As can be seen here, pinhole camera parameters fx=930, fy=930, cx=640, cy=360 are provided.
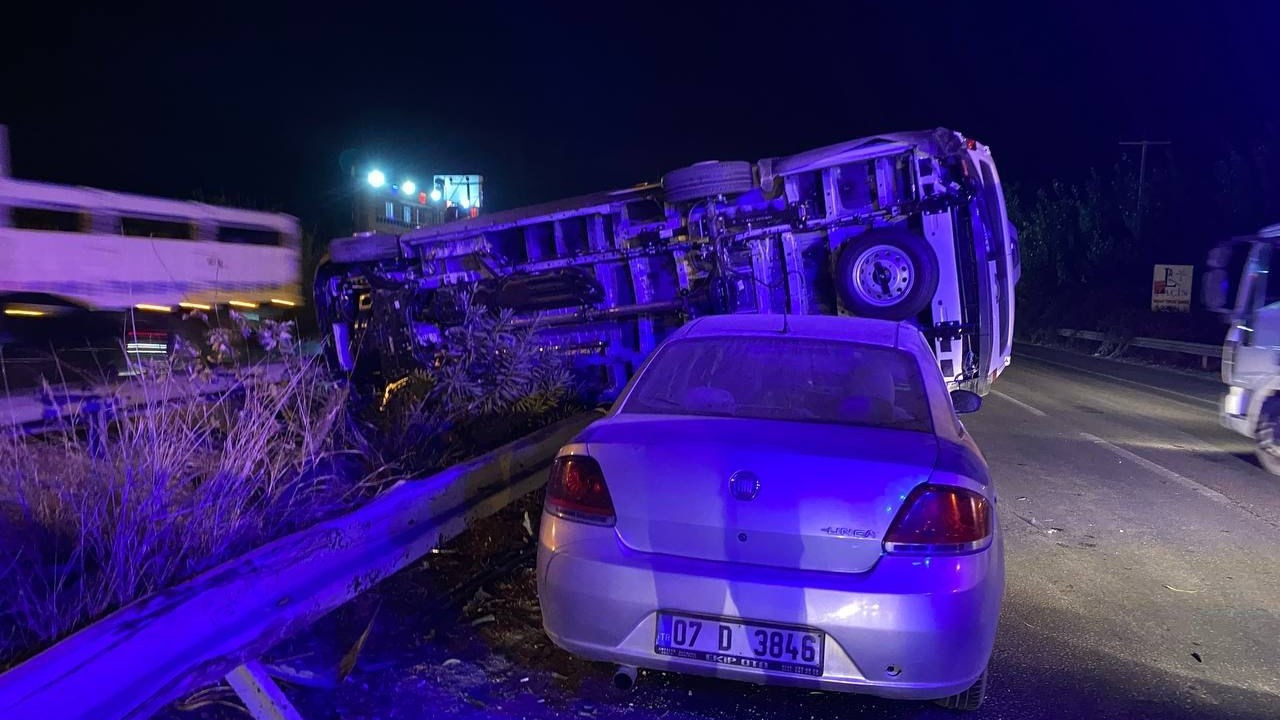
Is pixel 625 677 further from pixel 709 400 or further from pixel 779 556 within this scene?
pixel 709 400

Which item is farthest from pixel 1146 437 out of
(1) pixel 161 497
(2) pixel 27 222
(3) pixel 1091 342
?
(3) pixel 1091 342

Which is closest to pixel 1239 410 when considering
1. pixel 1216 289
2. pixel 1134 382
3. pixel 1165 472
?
pixel 1165 472

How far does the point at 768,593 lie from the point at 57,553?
2.61 meters

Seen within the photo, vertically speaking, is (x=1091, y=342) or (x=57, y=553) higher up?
(x=57, y=553)

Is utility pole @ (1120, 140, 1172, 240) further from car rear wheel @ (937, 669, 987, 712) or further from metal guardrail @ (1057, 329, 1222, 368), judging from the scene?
car rear wheel @ (937, 669, 987, 712)

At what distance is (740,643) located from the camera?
3133 millimetres

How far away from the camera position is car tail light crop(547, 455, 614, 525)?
3338 millimetres

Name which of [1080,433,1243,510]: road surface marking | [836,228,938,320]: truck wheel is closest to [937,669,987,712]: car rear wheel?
[1080,433,1243,510]: road surface marking

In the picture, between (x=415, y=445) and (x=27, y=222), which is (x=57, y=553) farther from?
(x=27, y=222)

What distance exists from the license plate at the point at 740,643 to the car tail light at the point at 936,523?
434 mm

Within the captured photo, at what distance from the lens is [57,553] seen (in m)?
3.45

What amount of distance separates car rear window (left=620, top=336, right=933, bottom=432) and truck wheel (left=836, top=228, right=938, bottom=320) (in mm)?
4418

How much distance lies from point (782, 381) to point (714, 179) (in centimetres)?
488

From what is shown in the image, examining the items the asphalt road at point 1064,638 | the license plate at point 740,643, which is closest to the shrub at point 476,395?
the asphalt road at point 1064,638
